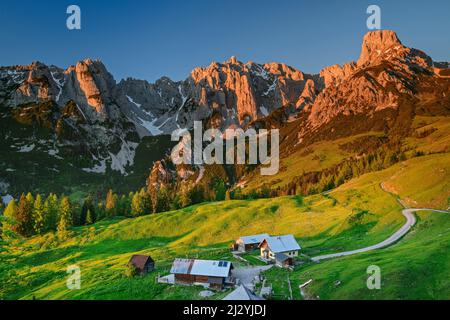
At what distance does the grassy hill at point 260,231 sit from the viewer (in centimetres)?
5566

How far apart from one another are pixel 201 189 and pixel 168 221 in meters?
50.9

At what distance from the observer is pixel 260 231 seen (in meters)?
102

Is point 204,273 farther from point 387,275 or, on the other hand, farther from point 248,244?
point 387,275

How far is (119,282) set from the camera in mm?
65312

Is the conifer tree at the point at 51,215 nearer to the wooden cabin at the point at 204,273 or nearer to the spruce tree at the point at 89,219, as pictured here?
the spruce tree at the point at 89,219

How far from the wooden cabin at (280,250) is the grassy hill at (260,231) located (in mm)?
4568

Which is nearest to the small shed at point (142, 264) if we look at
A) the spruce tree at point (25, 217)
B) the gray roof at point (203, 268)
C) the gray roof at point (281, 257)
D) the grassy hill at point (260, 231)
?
the grassy hill at point (260, 231)

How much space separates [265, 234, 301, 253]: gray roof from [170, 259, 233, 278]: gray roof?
14325 mm

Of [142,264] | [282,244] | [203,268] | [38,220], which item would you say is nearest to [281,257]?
[282,244]

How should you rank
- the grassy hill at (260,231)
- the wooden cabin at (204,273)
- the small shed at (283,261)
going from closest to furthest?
the grassy hill at (260,231)
the wooden cabin at (204,273)
the small shed at (283,261)

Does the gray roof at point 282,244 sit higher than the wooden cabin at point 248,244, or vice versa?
the gray roof at point 282,244
